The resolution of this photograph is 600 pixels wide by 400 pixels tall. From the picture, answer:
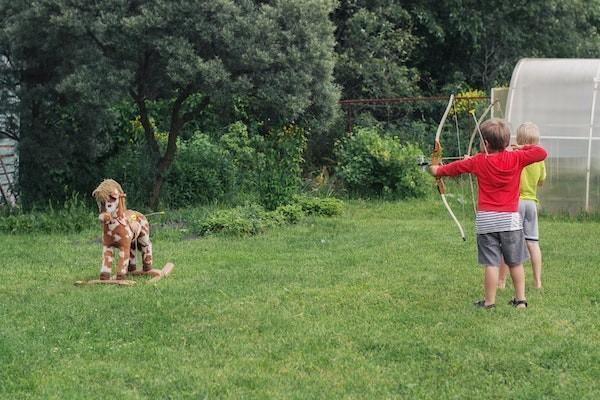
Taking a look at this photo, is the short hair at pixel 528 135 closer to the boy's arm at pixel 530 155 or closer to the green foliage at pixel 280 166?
the boy's arm at pixel 530 155

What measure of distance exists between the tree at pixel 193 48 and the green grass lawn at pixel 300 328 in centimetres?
276

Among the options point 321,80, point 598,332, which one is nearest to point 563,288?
point 598,332

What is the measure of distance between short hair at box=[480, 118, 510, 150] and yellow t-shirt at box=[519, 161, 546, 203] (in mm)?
1029

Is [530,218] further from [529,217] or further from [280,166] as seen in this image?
[280,166]

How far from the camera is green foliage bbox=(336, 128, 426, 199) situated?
14.5m

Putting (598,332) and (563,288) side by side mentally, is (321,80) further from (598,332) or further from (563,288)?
(598,332)

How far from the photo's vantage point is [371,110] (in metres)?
18.1

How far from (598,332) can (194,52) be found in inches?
282

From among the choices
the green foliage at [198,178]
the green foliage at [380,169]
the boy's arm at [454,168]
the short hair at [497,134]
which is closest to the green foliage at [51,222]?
the green foliage at [198,178]

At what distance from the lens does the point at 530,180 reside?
25.1 feet

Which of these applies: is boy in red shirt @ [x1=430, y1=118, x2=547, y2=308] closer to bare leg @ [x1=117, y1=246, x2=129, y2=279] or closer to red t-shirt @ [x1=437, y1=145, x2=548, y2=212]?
red t-shirt @ [x1=437, y1=145, x2=548, y2=212]

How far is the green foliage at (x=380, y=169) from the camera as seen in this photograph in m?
14.5

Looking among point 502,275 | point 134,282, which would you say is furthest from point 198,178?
point 502,275

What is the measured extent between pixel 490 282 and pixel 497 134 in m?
1.17
